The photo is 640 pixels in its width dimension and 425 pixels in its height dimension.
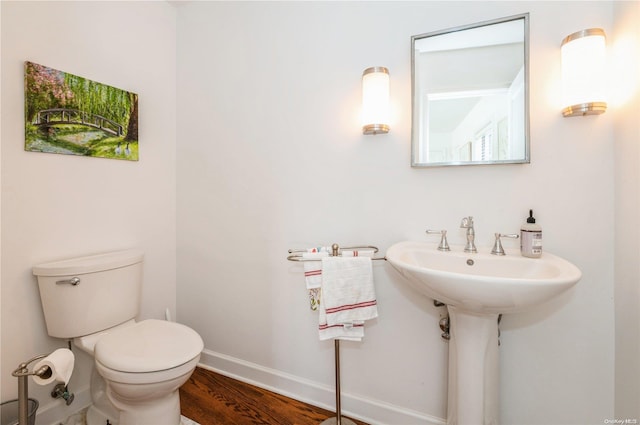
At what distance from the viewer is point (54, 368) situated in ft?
3.33

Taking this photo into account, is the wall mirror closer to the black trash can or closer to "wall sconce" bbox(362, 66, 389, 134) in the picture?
"wall sconce" bbox(362, 66, 389, 134)

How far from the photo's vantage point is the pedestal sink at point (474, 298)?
88cm

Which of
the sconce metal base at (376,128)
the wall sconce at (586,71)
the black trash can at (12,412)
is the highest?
the wall sconce at (586,71)

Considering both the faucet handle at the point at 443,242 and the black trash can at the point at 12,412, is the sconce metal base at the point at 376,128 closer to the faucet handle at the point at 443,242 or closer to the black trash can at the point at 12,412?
the faucet handle at the point at 443,242

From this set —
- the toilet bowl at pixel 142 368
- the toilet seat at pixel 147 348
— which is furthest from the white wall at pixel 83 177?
the toilet seat at pixel 147 348

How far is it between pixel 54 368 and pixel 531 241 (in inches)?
70.1

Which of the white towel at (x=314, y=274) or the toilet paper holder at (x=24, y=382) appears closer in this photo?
the toilet paper holder at (x=24, y=382)

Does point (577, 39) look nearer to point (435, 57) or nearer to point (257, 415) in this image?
point (435, 57)

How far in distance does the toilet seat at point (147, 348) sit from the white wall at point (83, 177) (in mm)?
425

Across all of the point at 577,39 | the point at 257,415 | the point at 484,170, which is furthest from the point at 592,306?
the point at 257,415

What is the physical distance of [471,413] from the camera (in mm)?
1081

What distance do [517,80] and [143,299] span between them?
232 centimetres

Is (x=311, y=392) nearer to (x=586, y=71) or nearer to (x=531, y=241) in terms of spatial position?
(x=531, y=241)

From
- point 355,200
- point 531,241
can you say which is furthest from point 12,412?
point 531,241
